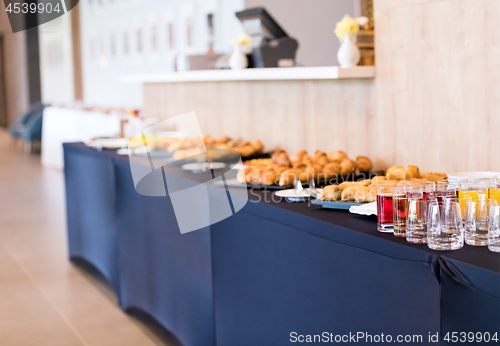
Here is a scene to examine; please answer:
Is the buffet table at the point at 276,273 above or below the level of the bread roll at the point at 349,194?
below

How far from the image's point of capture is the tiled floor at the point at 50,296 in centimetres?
299

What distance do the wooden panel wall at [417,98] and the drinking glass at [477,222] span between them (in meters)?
0.76

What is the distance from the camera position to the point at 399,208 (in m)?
1.51

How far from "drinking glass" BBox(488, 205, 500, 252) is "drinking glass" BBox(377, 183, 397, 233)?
0.90 feet

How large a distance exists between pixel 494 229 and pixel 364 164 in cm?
116

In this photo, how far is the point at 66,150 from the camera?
4172 mm

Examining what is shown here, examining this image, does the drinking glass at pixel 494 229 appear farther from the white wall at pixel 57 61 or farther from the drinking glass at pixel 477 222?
the white wall at pixel 57 61

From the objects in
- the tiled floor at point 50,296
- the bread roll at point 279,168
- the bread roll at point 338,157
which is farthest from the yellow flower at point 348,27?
the tiled floor at point 50,296

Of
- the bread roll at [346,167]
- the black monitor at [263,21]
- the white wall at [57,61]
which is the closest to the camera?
the bread roll at [346,167]

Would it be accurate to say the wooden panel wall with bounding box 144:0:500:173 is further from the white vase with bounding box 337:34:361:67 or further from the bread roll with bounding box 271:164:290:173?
the bread roll with bounding box 271:164:290:173

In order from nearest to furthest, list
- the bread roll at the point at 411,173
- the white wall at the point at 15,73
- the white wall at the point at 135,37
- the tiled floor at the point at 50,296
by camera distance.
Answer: the bread roll at the point at 411,173, the tiled floor at the point at 50,296, the white wall at the point at 135,37, the white wall at the point at 15,73

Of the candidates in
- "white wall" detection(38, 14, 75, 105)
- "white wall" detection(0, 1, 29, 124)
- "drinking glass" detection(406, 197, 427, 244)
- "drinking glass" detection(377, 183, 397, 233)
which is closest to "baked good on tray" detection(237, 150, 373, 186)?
"drinking glass" detection(377, 183, 397, 233)

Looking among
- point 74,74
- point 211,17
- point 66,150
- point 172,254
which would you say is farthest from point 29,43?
point 172,254

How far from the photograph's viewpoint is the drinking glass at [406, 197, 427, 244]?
146cm
